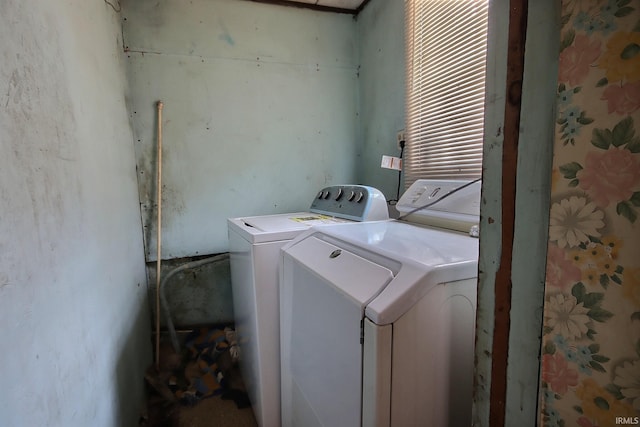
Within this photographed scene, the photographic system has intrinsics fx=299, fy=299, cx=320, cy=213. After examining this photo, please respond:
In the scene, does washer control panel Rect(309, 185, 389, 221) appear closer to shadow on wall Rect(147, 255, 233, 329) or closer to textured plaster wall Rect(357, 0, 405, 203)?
textured plaster wall Rect(357, 0, 405, 203)

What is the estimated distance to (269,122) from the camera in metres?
2.20

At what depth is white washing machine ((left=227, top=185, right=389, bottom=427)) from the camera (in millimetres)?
1281

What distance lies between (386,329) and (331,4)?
2344mm

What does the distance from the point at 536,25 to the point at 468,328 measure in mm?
651

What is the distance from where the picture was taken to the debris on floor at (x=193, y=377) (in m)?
1.71

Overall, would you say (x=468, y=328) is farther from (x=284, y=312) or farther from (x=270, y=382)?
(x=270, y=382)

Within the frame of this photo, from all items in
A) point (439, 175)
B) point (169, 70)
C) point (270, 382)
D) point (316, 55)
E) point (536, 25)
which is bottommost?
point (270, 382)

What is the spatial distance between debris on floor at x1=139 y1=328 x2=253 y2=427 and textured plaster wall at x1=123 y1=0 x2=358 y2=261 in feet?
2.08

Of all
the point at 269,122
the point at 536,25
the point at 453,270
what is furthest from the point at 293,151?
the point at 536,25

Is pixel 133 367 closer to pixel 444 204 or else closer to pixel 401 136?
pixel 444 204
